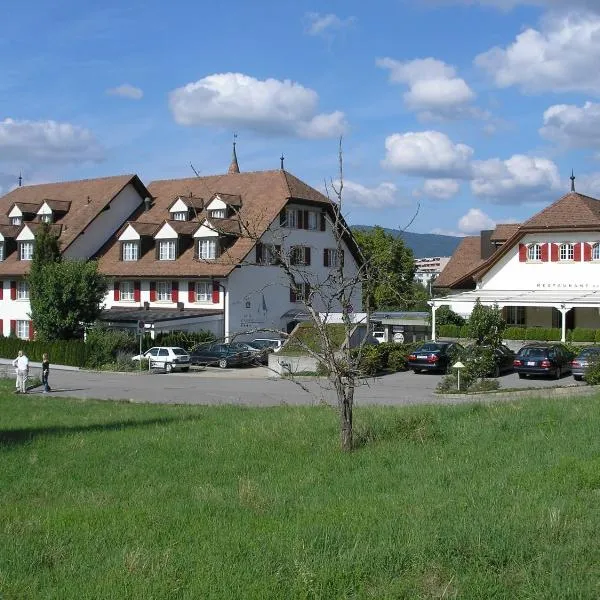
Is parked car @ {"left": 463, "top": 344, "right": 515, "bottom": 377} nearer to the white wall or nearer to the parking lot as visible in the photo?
the parking lot

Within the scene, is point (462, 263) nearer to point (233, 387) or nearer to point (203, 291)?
point (203, 291)

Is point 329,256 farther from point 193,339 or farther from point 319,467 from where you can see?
point 319,467

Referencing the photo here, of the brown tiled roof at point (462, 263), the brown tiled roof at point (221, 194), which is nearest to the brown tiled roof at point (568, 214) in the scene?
the brown tiled roof at point (462, 263)

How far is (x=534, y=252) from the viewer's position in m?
57.9

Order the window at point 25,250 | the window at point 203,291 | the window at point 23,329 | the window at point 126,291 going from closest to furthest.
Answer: the window at point 203,291 < the window at point 126,291 < the window at point 23,329 < the window at point 25,250

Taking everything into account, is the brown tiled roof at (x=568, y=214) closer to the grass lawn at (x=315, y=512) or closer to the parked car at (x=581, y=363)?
the parked car at (x=581, y=363)

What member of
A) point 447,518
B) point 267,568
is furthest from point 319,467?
point 267,568

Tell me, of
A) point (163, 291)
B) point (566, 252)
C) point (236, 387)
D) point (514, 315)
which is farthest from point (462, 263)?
point (236, 387)

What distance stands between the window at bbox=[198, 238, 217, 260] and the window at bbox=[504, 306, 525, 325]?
65.3 ft

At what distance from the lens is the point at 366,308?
1401cm

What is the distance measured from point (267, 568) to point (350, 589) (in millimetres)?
783

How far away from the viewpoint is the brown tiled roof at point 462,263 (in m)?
66.3

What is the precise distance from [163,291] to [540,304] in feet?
74.5

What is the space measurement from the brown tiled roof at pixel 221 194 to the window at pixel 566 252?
1528 cm
